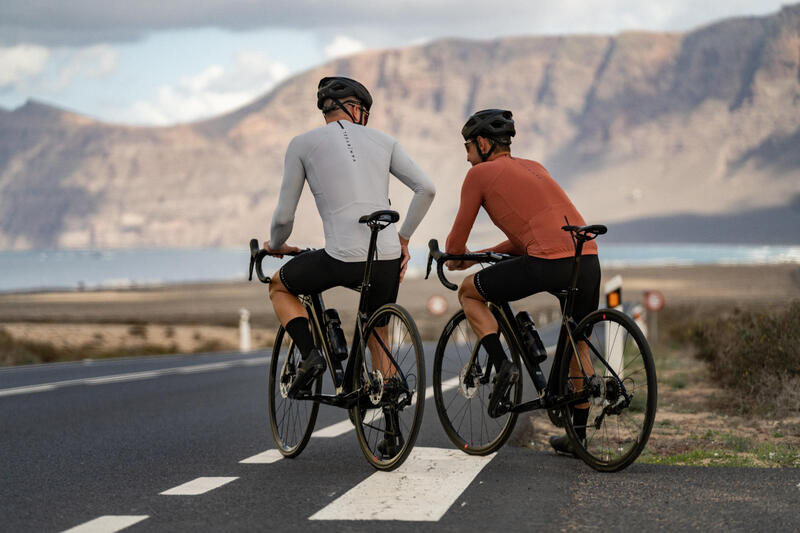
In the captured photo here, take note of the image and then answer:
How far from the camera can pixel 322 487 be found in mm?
5738

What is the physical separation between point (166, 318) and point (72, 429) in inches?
1631

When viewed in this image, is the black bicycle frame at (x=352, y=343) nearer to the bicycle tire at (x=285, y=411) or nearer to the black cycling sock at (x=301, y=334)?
the black cycling sock at (x=301, y=334)

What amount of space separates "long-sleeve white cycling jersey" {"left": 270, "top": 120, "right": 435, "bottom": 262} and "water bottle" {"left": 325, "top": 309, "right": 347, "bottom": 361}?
39cm

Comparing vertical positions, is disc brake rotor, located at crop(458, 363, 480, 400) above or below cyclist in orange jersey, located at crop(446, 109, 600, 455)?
below

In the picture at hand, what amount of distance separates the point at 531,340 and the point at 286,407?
1790 mm

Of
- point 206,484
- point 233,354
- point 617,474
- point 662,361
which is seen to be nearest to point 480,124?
point 617,474

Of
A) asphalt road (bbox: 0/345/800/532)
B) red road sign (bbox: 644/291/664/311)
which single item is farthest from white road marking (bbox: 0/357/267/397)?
red road sign (bbox: 644/291/664/311)

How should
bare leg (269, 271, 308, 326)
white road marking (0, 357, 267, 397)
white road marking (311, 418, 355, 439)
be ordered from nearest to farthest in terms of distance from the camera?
bare leg (269, 271, 308, 326), white road marking (311, 418, 355, 439), white road marking (0, 357, 267, 397)

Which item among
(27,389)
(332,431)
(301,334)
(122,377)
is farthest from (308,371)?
(122,377)

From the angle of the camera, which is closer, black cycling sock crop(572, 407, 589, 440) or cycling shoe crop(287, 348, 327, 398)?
black cycling sock crop(572, 407, 589, 440)

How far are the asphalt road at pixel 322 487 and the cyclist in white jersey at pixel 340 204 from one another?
83 centimetres

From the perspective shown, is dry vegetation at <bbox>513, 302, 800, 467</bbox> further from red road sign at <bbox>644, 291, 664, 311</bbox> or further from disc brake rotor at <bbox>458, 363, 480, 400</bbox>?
red road sign at <bbox>644, 291, 664, 311</bbox>

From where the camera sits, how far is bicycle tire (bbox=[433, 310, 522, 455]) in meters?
6.47

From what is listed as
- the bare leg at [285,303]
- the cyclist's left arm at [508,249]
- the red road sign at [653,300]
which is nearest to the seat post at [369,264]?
the bare leg at [285,303]
